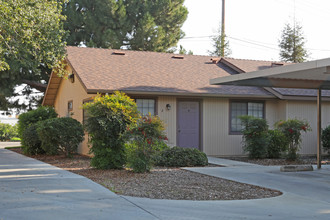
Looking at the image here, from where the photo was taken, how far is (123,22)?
2939cm

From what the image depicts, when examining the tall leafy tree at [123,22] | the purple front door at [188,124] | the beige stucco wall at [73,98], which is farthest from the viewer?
the tall leafy tree at [123,22]

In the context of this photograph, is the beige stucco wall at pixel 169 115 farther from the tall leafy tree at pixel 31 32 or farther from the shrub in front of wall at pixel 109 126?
the shrub in front of wall at pixel 109 126

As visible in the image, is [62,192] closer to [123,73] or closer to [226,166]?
[226,166]

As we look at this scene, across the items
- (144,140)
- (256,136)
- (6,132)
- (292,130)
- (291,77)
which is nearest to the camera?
(144,140)

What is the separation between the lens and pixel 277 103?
17734mm

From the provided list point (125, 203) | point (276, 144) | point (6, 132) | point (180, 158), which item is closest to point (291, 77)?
point (180, 158)

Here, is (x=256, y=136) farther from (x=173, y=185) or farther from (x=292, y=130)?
(x=173, y=185)

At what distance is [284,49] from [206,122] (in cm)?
2689

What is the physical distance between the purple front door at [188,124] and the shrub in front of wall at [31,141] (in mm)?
5327

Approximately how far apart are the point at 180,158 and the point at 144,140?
2551 mm

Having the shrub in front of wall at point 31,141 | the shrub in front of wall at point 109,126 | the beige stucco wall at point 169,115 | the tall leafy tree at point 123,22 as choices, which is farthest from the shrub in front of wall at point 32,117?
the tall leafy tree at point 123,22

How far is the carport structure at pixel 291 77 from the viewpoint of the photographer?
31.0ft

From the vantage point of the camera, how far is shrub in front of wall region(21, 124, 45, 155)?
52.7 ft

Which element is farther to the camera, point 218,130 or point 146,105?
point 218,130
